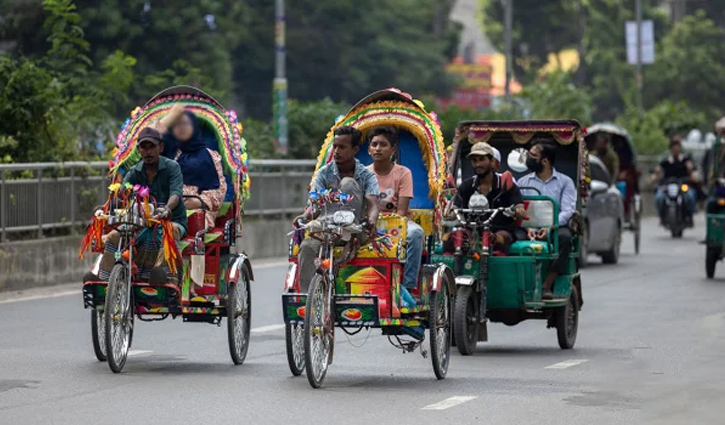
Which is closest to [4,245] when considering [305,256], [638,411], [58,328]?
[58,328]

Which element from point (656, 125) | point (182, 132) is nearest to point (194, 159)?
point (182, 132)

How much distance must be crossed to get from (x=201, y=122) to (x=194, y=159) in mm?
591

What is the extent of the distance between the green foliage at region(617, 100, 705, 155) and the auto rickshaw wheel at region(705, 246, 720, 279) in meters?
27.6

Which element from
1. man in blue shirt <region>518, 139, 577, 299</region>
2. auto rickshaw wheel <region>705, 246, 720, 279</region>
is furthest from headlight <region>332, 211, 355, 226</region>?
auto rickshaw wheel <region>705, 246, 720, 279</region>

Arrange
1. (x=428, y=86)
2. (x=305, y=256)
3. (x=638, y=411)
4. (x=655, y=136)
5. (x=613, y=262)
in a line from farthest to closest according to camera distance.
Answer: (x=428, y=86) < (x=655, y=136) < (x=613, y=262) < (x=305, y=256) < (x=638, y=411)

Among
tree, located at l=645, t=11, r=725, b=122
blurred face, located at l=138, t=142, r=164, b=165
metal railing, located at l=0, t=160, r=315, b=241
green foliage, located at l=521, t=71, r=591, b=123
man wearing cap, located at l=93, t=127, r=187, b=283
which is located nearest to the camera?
man wearing cap, located at l=93, t=127, r=187, b=283

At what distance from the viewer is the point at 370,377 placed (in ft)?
41.3

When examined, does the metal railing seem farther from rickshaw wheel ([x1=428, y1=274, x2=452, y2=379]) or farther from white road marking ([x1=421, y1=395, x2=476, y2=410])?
white road marking ([x1=421, y1=395, x2=476, y2=410])

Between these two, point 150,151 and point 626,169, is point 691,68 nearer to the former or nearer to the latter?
point 626,169

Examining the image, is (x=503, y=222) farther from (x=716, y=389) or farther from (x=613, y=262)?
(x=613, y=262)

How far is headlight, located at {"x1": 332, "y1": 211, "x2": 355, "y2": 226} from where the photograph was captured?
11789 millimetres

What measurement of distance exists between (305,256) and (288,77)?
180 feet

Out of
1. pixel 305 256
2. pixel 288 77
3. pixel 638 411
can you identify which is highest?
pixel 288 77

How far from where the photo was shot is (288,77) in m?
66.4
